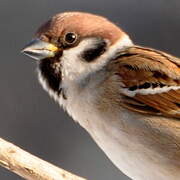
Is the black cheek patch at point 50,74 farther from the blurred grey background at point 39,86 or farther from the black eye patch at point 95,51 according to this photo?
the blurred grey background at point 39,86

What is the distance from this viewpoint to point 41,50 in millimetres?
3184

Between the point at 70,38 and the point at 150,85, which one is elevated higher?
the point at 70,38

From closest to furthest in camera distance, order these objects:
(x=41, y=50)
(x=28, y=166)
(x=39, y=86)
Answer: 1. (x=28, y=166)
2. (x=41, y=50)
3. (x=39, y=86)

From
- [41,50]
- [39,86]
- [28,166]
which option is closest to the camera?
[28,166]

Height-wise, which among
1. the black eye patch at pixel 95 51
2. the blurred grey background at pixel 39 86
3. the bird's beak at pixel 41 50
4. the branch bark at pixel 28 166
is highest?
the bird's beak at pixel 41 50

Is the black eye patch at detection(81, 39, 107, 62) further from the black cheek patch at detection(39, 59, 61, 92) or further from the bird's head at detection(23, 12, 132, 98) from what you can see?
the black cheek patch at detection(39, 59, 61, 92)

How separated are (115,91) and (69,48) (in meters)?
0.20

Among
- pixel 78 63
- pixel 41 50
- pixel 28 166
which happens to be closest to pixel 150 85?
pixel 78 63

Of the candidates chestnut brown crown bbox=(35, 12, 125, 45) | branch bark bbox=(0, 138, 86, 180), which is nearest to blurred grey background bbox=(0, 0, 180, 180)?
chestnut brown crown bbox=(35, 12, 125, 45)

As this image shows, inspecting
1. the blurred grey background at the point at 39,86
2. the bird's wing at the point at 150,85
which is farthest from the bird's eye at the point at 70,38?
the blurred grey background at the point at 39,86

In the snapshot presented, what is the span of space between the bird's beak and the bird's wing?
222 mm

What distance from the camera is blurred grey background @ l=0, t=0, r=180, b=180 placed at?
4496mm

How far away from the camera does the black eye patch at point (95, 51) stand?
10.6 feet

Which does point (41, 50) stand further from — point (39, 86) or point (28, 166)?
point (39, 86)
